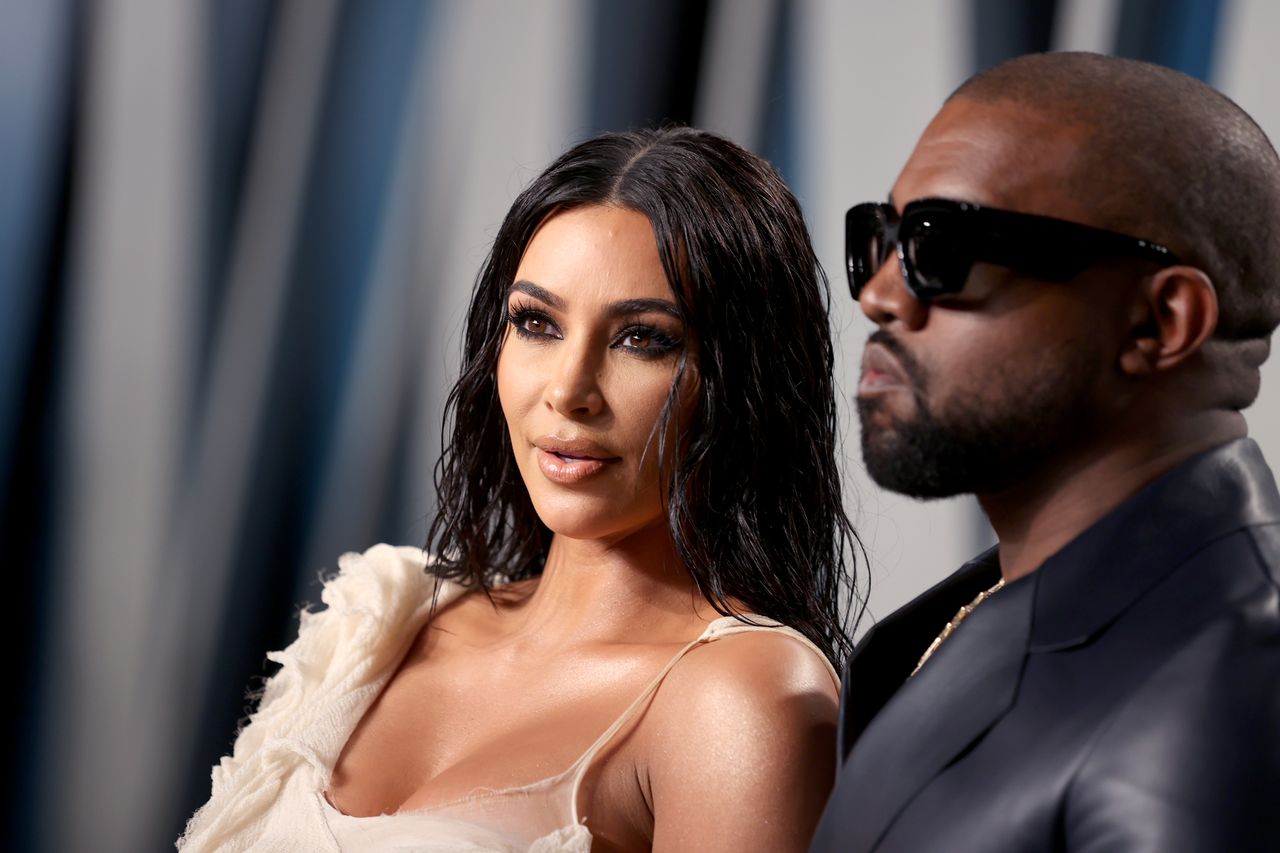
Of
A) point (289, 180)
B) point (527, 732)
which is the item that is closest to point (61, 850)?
point (289, 180)

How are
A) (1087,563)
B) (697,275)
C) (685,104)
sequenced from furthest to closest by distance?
(685,104) → (697,275) → (1087,563)

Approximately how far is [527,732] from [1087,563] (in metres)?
0.84

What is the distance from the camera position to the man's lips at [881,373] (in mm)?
1124

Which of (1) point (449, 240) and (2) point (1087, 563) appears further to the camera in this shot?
(1) point (449, 240)

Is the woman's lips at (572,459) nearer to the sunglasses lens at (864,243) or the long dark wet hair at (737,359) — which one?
the long dark wet hair at (737,359)

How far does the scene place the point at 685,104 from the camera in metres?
2.80

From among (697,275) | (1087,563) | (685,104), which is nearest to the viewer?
(1087,563)

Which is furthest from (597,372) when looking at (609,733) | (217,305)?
(217,305)

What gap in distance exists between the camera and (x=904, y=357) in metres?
1.12

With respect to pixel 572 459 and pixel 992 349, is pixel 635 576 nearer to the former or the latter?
pixel 572 459

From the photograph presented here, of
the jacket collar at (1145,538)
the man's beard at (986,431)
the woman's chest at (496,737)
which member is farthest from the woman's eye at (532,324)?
the jacket collar at (1145,538)

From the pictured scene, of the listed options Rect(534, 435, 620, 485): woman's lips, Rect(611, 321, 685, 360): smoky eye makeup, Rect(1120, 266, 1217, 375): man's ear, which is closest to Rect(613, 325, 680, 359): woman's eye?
Rect(611, 321, 685, 360): smoky eye makeup

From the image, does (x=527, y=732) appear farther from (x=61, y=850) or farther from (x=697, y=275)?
(x=61, y=850)

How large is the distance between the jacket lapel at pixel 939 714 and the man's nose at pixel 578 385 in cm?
63
